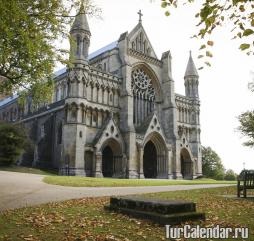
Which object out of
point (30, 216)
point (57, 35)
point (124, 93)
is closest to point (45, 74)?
point (57, 35)

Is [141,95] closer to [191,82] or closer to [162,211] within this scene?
[191,82]

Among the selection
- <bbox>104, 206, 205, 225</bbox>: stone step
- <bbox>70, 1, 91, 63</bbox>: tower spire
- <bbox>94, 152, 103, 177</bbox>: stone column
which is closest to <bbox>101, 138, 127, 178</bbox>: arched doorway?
<bbox>94, 152, 103, 177</bbox>: stone column

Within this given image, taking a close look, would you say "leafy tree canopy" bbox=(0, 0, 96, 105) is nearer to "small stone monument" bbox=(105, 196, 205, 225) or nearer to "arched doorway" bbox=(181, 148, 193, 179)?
"small stone monument" bbox=(105, 196, 205, 225)

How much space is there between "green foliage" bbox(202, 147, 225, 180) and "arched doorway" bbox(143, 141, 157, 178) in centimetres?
2121

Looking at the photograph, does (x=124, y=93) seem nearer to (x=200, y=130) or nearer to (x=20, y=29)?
A: (x=200, y=130)

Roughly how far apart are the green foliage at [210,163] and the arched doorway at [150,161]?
2121 cm

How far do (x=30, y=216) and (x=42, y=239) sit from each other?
210 cm

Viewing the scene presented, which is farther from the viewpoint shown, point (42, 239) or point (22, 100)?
point (22, 100)

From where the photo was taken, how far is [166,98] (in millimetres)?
47438

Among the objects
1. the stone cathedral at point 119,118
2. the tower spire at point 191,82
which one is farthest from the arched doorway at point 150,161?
A: the tower spire at point 191,82

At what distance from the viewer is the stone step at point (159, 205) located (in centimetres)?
654

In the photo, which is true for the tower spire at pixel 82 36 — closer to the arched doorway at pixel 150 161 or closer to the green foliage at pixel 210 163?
the arched doorway at pixel 150 161

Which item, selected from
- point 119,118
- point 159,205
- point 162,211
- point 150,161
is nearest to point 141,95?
point 119,118

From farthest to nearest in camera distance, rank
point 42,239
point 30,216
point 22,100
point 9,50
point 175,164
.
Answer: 1. point 175,164
2. point 22,100
3. point 9,50
4. point 30,216
5. point 42,239
